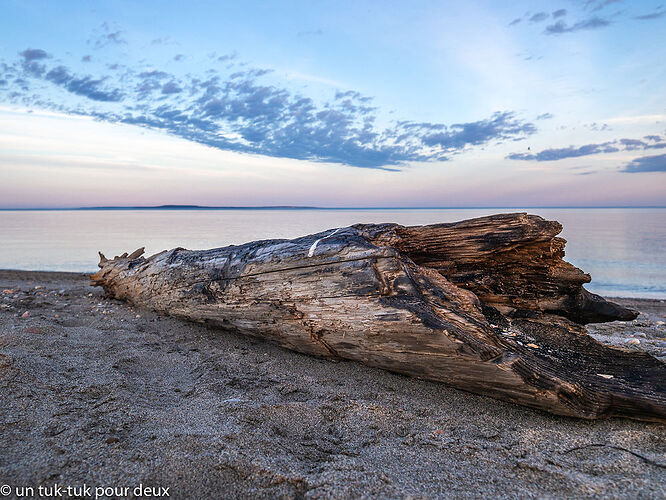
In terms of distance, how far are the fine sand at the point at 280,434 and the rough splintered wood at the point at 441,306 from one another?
0.24 meters

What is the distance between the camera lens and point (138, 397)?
3.25 meters

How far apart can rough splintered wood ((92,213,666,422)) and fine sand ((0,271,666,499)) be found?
0.79 ft

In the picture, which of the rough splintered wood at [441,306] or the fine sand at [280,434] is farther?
the rough splintered wood at [441,306]

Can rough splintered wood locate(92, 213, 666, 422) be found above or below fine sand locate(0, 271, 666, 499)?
above

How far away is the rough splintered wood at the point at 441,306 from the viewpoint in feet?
10.4

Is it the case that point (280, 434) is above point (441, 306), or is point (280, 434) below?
below

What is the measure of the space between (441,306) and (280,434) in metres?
1.75

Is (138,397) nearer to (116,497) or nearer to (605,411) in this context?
(116,497)

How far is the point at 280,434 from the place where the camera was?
2768 millimetres

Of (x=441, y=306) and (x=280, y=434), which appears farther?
(x=441, y=306)

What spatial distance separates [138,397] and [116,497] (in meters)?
1.31

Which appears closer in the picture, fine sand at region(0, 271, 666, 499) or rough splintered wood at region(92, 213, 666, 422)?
fine sand at region(0, 271, 666, 499)

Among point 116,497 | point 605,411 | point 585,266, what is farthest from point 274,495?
point 585,266

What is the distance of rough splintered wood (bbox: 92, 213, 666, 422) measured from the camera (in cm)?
317
